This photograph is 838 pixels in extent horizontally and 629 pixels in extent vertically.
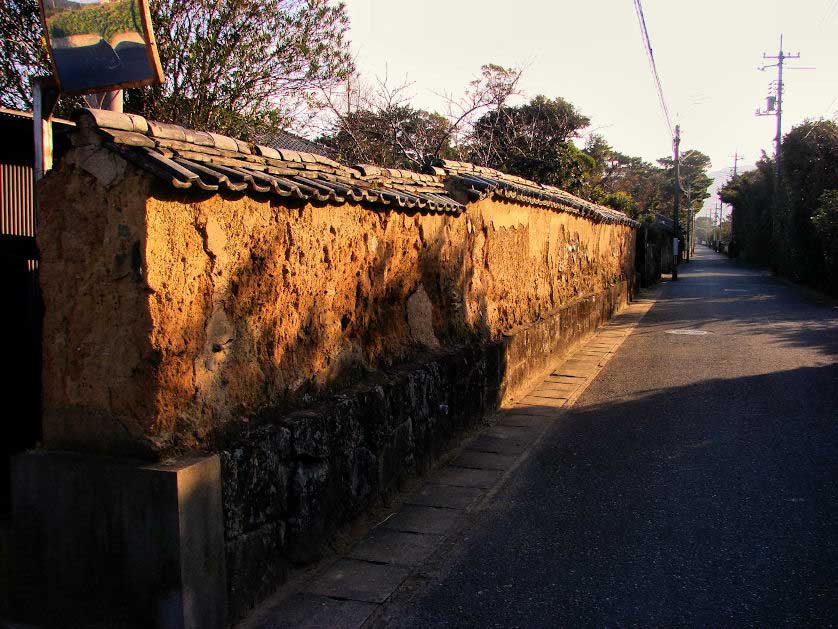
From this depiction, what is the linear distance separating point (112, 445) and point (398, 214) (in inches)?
123

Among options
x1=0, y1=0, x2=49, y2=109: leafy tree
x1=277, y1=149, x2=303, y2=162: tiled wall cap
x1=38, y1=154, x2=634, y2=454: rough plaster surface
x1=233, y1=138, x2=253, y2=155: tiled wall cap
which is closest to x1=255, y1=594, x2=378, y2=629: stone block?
x1=38, y1=154, x2=634, y2=454: rough plaster surface

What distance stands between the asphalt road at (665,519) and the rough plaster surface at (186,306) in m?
1.46

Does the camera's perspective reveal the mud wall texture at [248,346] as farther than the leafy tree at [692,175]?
No

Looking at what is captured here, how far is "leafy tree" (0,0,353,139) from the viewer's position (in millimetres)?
10516

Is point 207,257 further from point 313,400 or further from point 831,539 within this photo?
point 831,539

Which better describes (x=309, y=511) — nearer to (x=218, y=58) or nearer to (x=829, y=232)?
(x=218, y=58)

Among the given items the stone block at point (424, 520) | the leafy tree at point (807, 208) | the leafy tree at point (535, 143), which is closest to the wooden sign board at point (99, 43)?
the stone block at point (424, 520)

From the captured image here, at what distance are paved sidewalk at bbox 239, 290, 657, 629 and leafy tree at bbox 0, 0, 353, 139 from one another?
21.0 feet

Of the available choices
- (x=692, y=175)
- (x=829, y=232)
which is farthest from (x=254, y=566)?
(x=692, y=175)

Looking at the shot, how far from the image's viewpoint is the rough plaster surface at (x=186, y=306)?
3.57 m

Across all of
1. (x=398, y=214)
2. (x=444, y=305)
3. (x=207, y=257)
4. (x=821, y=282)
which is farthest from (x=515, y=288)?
(x=821, y=282)

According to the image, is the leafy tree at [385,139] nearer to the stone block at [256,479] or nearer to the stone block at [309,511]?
the stone block at [309,511]

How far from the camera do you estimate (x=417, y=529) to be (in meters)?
5.12

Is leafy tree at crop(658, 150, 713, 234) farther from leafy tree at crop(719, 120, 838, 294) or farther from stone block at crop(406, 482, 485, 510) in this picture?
stone block at crop(406, 482, 485, 510)
